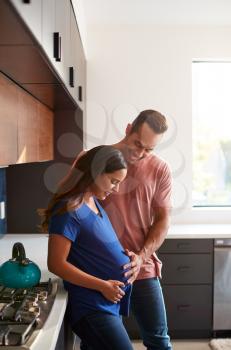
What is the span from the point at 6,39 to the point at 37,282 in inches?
41.1

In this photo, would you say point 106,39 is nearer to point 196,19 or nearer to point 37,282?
point 196,19

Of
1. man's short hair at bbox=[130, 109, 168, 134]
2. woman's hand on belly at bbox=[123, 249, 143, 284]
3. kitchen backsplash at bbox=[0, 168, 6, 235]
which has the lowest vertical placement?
woman's hand on belly at bbox=[123, 249, 143, 284]

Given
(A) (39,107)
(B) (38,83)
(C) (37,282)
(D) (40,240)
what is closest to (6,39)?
(B) (38,83)

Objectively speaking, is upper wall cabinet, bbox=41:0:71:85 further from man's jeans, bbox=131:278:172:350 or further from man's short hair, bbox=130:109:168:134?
man's jeans, bbox=131:278:172:350

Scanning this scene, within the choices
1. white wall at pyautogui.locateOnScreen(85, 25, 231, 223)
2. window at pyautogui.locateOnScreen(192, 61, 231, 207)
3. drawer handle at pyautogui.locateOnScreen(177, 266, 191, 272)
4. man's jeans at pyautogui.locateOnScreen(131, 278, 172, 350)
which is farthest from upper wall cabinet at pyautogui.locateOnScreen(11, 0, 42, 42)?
window at pyautogui.locateOnScreen(192, 61, 231, 207)

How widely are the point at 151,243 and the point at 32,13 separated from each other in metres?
1.19

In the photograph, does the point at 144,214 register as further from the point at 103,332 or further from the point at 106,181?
the point at 103,332

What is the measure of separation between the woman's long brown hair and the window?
2.49m

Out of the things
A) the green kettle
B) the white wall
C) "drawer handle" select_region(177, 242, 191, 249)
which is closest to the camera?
the green kettle

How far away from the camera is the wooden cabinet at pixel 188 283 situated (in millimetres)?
3404

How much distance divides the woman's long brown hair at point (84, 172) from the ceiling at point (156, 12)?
1.68 metres

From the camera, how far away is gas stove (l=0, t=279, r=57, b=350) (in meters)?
1.31

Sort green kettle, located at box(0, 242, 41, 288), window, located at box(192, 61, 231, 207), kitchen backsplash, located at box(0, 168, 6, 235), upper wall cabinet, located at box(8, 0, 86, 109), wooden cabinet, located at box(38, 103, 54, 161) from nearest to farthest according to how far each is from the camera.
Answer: upper wall cabinet, located at box(8, 0, 86, 109) → green kettle, located at box(0, 242, 41, 288) → wooden cabinet, located at box(38, 103, 54, 161) → kitchen backsplash, located at box(0, 168, 6, 235) → window, located at box(192, 61, 231, 207)

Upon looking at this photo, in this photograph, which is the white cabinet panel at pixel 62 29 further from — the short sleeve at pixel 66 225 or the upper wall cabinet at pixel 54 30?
the short sleeve at pixel 66 225
